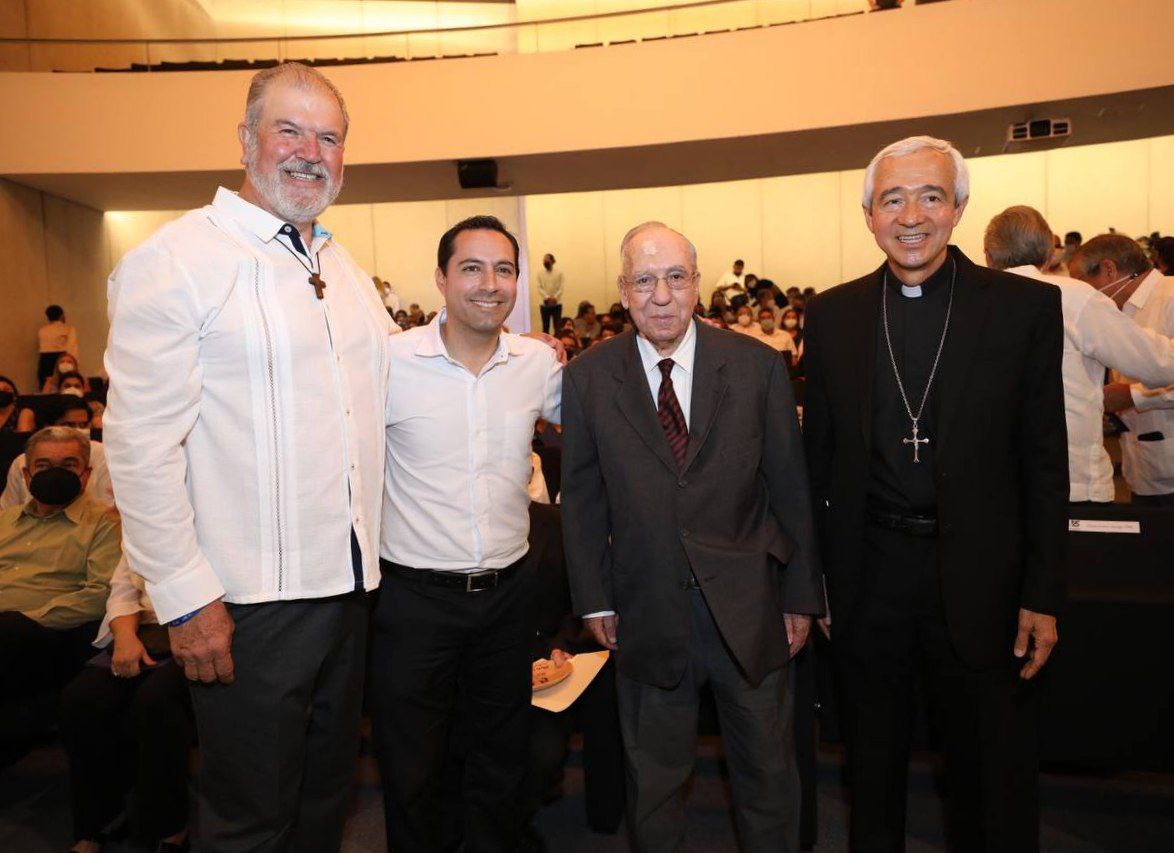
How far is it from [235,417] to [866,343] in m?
1.39

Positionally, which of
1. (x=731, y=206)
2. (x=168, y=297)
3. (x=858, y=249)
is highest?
(x=731, y=206)

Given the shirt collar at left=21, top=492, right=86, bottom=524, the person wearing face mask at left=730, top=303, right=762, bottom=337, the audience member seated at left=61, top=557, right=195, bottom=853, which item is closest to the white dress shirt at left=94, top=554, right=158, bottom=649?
the audience member seated at left=61, top=557, right=195, bottom=853

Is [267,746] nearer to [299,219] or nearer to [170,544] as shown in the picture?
[170,544]

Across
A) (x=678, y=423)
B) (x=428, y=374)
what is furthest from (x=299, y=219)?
(x=678, y=423)

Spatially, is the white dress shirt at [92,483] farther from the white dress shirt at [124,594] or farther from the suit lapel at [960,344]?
the suit lapel at [960,344]

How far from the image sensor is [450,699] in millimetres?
2301

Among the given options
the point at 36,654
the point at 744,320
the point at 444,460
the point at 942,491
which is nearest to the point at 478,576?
the point at 444,460

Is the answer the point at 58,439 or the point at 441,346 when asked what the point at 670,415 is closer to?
the point at 441,346

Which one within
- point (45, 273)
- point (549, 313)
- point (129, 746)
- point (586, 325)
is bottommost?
point (129, 746)

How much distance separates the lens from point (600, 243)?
1599 cm

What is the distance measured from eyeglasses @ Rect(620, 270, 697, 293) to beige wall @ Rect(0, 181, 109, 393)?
1111 cm

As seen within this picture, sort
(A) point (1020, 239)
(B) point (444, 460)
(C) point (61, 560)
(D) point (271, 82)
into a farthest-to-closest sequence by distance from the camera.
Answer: (C) point (61, 560)
(A) point (1020, 239)
(B) point (444, 460)
(D) point (271, 82)

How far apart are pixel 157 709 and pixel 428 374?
4.68 ft

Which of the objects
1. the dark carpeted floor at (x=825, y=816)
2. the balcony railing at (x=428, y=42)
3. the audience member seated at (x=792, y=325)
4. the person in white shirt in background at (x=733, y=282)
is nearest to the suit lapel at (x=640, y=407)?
the dark carpeted floor at (x=825, y=816)
